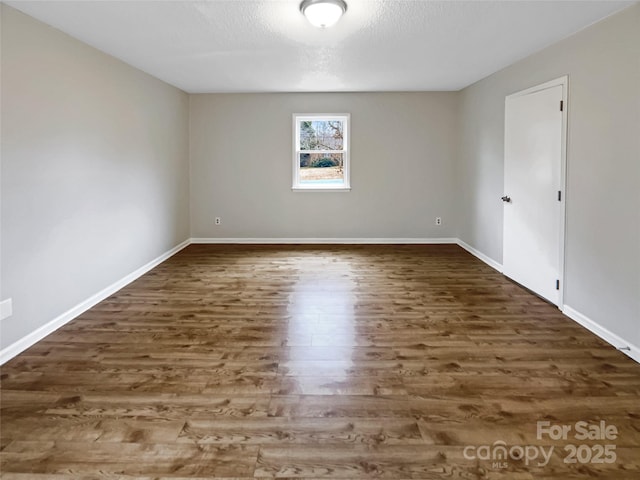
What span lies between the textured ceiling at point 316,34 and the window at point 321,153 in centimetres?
145

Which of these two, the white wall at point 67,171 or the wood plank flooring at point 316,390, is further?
the white wall at point 67,171

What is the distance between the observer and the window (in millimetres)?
6742

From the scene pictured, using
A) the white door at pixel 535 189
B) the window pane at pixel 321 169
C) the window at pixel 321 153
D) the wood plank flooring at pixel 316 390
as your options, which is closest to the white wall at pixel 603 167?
the white door at pixel 535 189

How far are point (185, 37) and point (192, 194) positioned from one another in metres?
3.42

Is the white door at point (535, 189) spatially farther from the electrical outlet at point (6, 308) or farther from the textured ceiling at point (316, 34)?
the electrical outlet at point (6, 308)

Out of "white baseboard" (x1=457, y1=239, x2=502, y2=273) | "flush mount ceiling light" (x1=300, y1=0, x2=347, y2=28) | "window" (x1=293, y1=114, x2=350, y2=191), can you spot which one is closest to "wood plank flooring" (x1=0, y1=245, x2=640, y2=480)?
"white baseboard" (x1=457, y1=239, x2=502, y2=273)

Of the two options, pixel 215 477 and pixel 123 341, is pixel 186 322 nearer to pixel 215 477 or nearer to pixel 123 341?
pixel 123 341

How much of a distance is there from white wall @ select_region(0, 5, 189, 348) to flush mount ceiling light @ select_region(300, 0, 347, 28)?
6.30 ft

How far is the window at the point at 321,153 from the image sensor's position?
674 centimetres

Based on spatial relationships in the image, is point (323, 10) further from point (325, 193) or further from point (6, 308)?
point (325, 193)

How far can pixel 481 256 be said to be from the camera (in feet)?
18.7

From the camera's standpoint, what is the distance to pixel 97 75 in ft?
12.8

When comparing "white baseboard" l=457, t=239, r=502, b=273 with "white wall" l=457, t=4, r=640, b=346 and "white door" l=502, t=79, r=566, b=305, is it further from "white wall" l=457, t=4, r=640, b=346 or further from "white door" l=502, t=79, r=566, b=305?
"white wall" l=457, t=4, r=640, b=346

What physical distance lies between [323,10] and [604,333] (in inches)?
117
